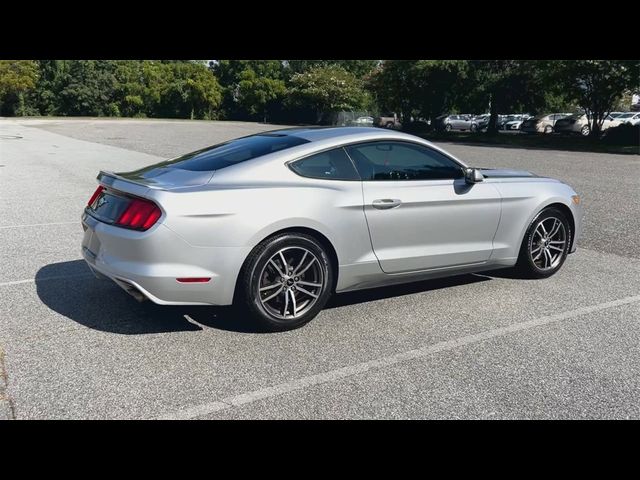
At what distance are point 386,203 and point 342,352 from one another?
129cm

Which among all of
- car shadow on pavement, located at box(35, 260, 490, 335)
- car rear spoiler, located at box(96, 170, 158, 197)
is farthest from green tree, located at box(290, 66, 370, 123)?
car rear spoiler, located at box(96, 170, 158, 197)

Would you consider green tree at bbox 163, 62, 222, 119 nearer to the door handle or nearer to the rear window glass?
the rear window glass

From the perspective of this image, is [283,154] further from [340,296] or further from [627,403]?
[627,403]

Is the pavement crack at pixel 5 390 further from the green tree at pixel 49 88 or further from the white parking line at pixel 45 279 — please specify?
the green tree at pixel 49 88

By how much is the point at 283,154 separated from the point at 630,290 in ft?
11.6

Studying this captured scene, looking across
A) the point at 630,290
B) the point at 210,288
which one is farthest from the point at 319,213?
the point at 630,290

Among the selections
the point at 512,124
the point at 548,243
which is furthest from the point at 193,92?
the point at 548,243

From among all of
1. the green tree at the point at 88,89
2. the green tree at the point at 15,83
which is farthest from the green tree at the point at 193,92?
the green tree at the point at 15,83

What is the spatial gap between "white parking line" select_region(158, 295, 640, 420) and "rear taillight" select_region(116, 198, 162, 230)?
1.33 metres

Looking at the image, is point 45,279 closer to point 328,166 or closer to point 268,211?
point 268,211

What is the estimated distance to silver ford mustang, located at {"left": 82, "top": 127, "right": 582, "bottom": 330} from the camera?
391 cm

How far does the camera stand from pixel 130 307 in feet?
15.3

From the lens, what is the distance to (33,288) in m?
5.12

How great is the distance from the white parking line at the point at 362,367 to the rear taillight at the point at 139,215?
1.33 m
